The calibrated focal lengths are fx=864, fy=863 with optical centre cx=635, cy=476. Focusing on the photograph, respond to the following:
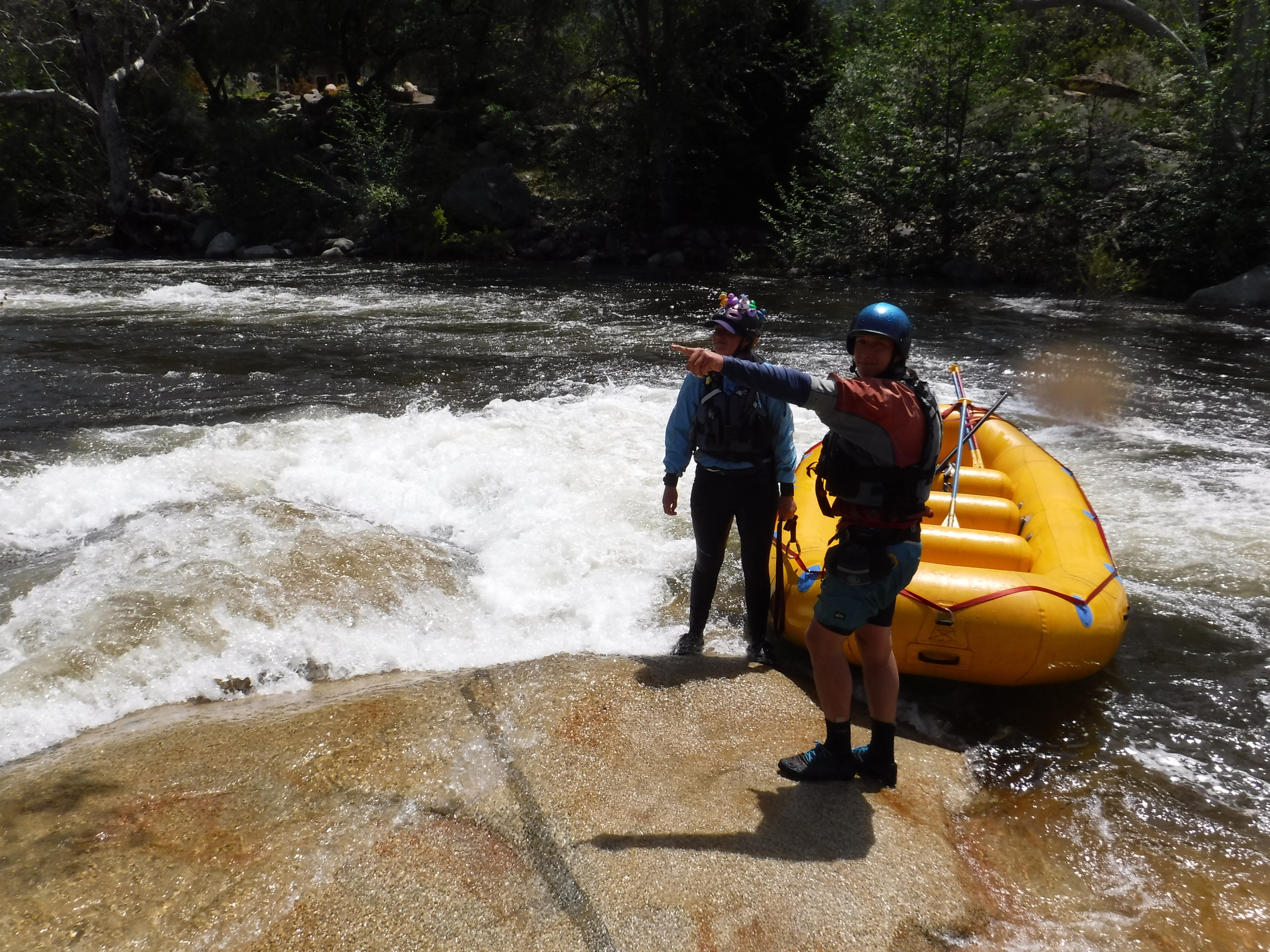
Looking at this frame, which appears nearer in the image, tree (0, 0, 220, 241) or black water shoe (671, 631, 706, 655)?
black water shoe (671, 631, 706, 655)

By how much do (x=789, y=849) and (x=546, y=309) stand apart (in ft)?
35.5

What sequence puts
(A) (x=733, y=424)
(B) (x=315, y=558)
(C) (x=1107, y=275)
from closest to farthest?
(A) (x=733, y=424) < (B) (x=315, y=558) < (C) (x=1107, y=275)

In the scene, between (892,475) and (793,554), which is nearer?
(892,475)

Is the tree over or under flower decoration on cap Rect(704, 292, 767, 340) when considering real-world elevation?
over

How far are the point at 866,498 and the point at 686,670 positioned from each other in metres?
1.36

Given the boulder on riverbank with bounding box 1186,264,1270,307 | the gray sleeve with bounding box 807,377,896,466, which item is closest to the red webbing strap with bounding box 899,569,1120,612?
the gray sleeve with bounding box 807,377,896,466

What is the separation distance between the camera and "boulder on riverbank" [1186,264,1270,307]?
40.0 ft

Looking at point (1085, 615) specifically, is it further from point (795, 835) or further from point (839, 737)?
point (795, 835)

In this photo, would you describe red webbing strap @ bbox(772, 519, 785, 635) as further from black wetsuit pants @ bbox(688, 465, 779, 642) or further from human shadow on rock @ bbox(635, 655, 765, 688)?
human shadow on rock @ bbox(635, 655, 765, 688)

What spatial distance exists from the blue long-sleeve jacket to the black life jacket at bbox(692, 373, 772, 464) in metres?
0.02

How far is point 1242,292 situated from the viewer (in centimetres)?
1235

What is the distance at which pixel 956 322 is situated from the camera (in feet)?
38.4

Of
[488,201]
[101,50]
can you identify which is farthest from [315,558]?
[101,50]

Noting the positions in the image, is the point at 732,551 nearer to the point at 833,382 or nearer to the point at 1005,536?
the point at 1005,536
